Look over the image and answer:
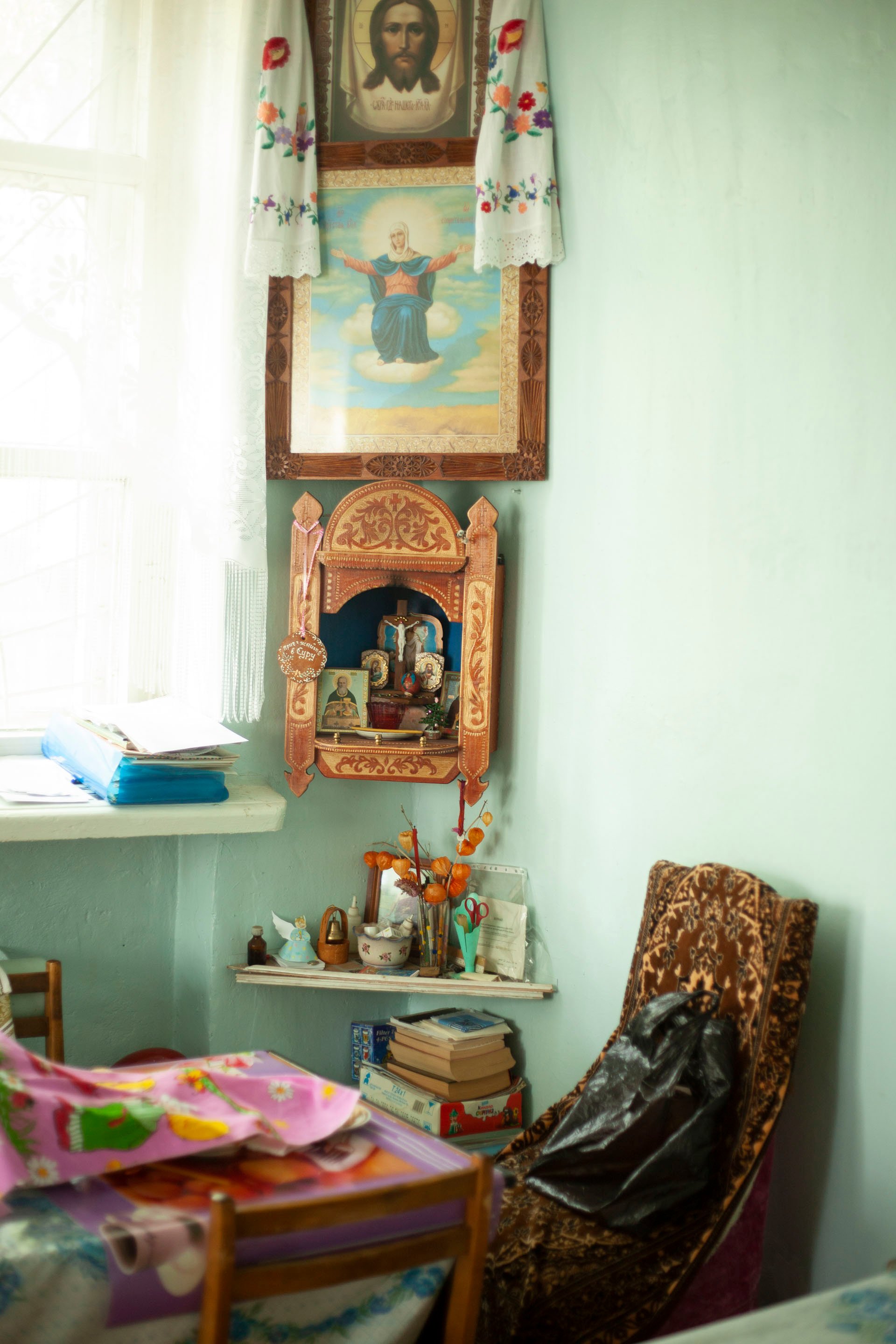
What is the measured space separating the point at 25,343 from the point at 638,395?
1645 millimetres

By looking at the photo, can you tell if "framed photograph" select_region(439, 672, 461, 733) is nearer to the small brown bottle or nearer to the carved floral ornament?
the carved floral ornament

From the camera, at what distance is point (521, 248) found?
2.96 m

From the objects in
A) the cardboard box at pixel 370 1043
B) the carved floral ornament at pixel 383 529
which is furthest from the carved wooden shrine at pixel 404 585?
the cardboard box at pixel 370 1043

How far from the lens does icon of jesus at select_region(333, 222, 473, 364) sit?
3.04 m

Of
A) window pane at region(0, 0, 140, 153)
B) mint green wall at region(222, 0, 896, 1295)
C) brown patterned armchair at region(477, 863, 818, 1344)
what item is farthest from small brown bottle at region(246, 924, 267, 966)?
window pane at region(0, 0, 140, 153)

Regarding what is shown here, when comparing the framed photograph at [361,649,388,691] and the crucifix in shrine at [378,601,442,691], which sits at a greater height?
the crucifix in shrine at [378,601,442,691]

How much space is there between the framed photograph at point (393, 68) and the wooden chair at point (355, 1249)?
2.72m

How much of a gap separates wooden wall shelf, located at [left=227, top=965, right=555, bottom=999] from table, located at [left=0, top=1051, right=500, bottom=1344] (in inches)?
54.8

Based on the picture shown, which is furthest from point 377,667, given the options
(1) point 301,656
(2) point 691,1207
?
(2) point 691,1207

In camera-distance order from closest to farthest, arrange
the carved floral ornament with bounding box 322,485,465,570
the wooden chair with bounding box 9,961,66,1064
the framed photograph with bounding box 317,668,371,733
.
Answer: the wooden chair with bounding box 9,961,66,1064 → the carved floral ornament with bounding box 322,485,465,570 → the framed photograph with bounding box 317,668,371,733

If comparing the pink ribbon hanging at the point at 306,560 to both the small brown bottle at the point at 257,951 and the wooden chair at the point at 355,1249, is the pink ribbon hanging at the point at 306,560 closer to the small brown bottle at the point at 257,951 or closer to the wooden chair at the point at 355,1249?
the small brown bottle at the point at 257,951

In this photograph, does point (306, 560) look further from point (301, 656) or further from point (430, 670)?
point (430, 670)

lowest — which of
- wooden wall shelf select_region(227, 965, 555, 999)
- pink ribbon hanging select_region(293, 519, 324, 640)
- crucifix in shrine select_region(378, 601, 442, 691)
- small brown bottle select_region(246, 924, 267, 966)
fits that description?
wooden wall shelf select_region(227, 965, 555, 999)

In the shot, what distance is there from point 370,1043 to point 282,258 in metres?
2.26
